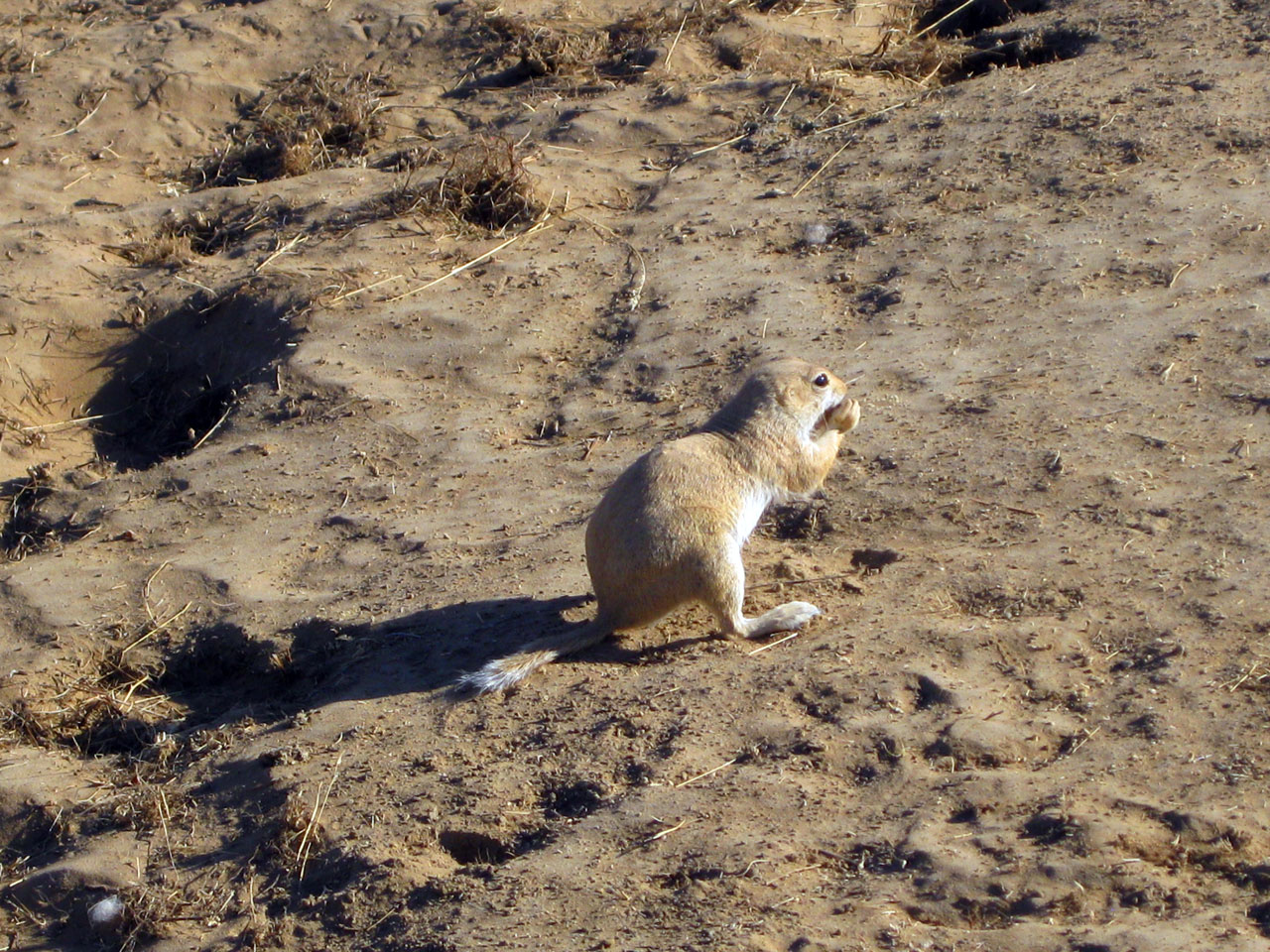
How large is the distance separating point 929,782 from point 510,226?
17.2ft

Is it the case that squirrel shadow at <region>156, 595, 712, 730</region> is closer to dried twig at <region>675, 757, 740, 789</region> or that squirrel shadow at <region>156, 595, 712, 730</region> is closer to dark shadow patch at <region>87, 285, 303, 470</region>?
dried twig at <region>675, 757, 740, 789</region>

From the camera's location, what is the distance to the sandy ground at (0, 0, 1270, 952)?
4.02m

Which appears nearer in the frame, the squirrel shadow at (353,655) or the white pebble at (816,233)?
the squirrel shadow at (353,655)

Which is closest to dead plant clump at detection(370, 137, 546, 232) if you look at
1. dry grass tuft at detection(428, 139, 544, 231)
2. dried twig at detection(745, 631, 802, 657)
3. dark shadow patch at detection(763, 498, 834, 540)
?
dry grass tuft at detection(428, 139, 544, 231)

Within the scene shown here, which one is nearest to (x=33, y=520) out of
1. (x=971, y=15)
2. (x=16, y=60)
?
(x=16, y=60)

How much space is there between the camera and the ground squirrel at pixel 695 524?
4.76 metres

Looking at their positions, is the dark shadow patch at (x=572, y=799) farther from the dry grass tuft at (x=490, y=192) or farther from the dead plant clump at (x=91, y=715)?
the dry grass tuft at (x=490, y=192)

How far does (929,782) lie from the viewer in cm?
408

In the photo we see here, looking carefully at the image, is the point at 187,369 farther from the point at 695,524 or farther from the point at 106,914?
the point at 695,524

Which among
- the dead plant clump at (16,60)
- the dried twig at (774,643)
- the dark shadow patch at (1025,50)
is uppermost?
the dark shadow patch at (1025,50)

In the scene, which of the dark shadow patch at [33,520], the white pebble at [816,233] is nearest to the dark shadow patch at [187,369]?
the dark shadow patch at [33,520]

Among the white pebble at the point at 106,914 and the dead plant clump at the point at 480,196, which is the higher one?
the dead plant clump at the point at 480,196

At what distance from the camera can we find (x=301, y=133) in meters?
9.43

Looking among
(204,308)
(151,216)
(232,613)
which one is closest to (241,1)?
(151,216)
